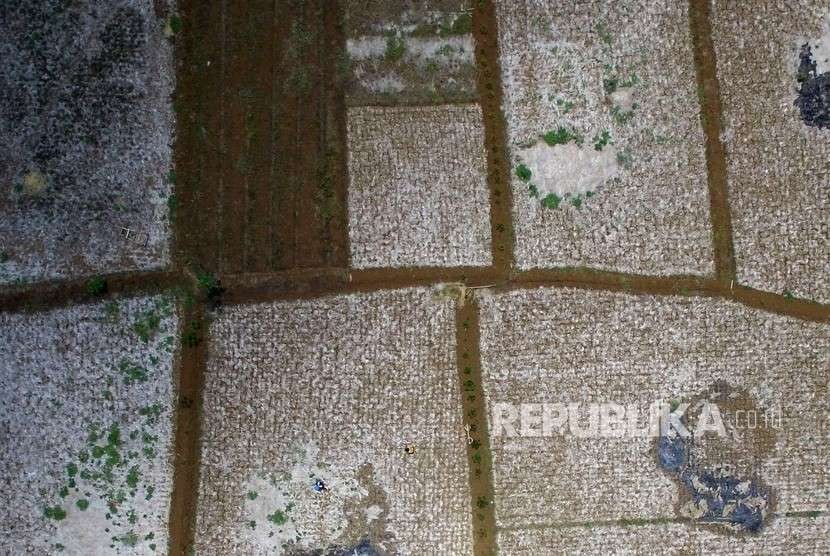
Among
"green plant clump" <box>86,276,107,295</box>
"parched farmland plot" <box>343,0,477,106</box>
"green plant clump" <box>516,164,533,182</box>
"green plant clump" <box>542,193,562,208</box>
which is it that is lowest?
"green plant clump" <box>86,276,107,295</box>

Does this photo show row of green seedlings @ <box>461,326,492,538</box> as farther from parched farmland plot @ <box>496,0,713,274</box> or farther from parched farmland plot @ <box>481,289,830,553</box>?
parched farmland plot @ <box>496,0,713,274</box>

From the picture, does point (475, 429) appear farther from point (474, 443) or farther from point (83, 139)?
point (83, 139)

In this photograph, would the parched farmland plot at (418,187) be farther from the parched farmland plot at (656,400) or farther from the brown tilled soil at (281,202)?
the parched farmland plot at (656,400)

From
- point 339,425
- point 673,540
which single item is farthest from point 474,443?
point 673,540

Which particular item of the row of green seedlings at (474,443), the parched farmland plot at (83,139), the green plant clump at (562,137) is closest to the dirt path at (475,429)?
the row of green seedlings at (474,443)

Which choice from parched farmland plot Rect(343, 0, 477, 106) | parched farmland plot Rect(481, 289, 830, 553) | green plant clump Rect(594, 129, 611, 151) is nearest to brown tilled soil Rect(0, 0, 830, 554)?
parched farmland plot Rect(343, 0, 477, 106)

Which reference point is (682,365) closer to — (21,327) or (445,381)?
(445,381)
